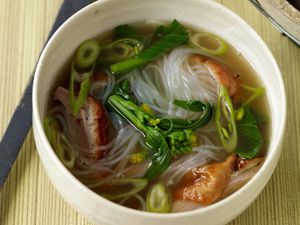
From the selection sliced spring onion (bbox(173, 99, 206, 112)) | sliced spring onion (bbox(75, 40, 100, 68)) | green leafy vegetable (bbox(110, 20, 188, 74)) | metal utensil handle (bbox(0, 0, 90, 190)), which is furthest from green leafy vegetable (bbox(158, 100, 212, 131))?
metal utensil handle (bbox(0, 0, 90, 190))

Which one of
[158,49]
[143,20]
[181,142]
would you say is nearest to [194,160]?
[181,142]

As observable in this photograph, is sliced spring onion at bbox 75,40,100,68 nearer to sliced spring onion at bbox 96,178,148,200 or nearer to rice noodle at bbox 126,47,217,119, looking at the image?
rice noodle at bbox 126,47,217,119

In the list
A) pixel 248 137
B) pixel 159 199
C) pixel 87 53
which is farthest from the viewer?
pixel 87 53

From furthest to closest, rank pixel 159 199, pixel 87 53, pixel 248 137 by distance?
pixel 87 53 → pixel 248 137 → pixel 159 199

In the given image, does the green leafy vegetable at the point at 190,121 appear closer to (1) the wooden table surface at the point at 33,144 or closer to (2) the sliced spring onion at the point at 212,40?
(2) the sliced spring onion at the point at 212,40

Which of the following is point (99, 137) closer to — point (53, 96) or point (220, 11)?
point (53, 96)

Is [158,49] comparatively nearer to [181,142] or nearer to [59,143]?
[181,142]

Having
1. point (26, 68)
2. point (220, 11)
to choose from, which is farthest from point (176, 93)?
point (26, 68)
